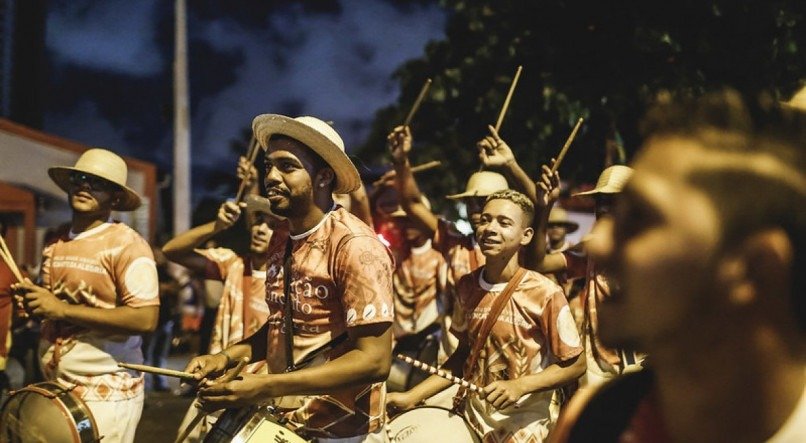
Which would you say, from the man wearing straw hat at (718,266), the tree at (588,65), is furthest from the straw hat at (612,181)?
the tree at (588,65)

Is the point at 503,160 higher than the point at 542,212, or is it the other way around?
the point at 503,160

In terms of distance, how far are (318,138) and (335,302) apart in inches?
27.8

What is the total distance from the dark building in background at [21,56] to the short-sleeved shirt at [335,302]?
73.8 feet

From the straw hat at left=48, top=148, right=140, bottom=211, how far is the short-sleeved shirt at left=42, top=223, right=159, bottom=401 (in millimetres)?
458

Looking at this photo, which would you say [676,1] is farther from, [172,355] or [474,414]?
[172,355]

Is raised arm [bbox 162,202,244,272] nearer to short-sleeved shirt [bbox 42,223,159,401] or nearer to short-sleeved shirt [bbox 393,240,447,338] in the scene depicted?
short-sleeved shirt [bbox 42,223,159,401]

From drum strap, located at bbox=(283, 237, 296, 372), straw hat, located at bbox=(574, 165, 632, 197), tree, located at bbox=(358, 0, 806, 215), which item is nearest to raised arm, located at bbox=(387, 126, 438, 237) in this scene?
straw hat, located at bbox=(574, 165, 632, 197)

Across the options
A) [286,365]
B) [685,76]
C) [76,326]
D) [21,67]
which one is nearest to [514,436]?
[286,365]

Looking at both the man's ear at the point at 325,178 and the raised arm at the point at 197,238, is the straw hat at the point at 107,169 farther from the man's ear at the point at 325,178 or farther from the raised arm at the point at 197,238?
the man's ear at the point at 325,178

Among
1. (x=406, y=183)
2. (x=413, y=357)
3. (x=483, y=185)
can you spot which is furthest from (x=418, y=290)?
(x=406, y=183)

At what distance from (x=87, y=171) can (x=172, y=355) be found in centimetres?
1052

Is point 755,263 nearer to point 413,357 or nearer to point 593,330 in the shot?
point 593,330

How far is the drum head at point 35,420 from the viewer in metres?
4.09

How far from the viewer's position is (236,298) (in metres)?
5.93
